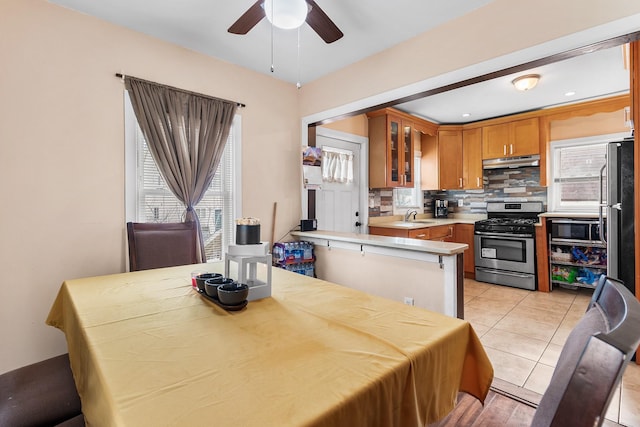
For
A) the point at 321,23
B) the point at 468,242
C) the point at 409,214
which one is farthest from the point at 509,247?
the point at 321,23

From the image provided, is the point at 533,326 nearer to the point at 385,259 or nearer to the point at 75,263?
the point at 385,259

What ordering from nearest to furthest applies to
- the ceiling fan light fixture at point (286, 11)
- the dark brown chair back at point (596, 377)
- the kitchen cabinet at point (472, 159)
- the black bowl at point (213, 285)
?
1. the dark brown chair back at point (596, 377)
2. the black bowl at point (213, 285)
3. the ceiling fan light fixture at point (286, 11)
4. the kitchen cabinet at point (472, 159)

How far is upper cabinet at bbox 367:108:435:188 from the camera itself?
424cm

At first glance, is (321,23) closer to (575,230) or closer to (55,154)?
(55,154)

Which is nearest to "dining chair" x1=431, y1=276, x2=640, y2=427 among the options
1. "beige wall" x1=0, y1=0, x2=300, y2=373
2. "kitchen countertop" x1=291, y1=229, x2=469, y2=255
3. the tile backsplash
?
"kitchen countertop" x1=291, y1=229, x2=469, y2=255

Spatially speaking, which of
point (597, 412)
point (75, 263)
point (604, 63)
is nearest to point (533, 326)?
point (604, 63)

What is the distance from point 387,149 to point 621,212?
99.0 inches

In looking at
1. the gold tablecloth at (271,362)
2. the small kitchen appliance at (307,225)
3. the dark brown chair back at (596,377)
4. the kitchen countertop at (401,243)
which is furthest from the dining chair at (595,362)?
the small kitchen appliance at (307,225)

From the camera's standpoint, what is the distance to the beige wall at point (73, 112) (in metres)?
2.02

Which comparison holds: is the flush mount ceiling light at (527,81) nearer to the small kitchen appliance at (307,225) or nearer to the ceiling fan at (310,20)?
the ceiling fan at (310,20)

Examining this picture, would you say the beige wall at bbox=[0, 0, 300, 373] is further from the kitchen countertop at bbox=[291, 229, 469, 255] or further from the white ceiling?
the kitchen countertop at bbox=[291, 229, 469, 255]

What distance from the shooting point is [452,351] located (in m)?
0.99

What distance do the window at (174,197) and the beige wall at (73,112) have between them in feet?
0.28

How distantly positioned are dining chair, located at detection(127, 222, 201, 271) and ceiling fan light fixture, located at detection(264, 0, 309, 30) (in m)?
1.66
